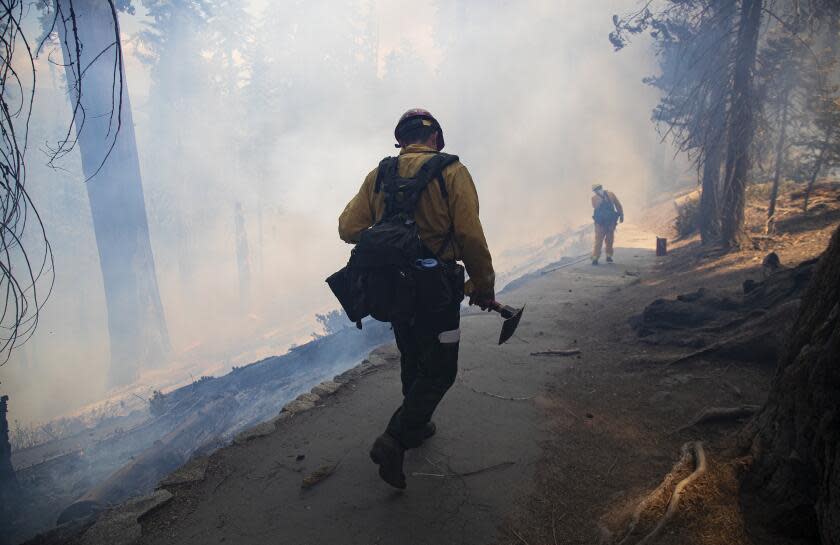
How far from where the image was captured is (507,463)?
303cm

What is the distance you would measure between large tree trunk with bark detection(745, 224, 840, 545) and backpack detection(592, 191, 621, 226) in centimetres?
942

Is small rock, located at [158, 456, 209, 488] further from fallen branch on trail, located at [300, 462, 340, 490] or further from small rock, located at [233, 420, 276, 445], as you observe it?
fallen branch on trail, located at [300, 462, 340, 490]

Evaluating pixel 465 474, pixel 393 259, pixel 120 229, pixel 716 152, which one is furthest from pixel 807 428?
pixel 120 229

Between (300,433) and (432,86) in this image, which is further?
(432,86)

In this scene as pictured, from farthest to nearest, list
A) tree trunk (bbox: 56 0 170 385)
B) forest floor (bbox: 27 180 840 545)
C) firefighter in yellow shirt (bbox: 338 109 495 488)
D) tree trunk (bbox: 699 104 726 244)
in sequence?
tree trunk (bbox: 56 0 170 385), tree trunk (bbox: 699 104 726 244), firefighter in yellow shirt (bbox: 338 109 495 488), forest floor (bbox: 27 180 840 545)

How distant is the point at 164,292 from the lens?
29125 mm

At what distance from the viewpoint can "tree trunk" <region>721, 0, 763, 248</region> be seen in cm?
841

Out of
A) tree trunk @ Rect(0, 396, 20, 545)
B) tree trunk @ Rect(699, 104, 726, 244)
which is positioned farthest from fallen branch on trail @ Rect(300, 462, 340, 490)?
tree trunk @ Rect(699, 104, 726, 244)

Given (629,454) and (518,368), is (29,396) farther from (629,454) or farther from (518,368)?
(629,454)

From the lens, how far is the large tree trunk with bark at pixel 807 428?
159 centimetres

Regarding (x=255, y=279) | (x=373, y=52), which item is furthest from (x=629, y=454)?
(x=373, y=52)

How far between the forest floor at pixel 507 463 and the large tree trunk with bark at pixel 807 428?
16 cm

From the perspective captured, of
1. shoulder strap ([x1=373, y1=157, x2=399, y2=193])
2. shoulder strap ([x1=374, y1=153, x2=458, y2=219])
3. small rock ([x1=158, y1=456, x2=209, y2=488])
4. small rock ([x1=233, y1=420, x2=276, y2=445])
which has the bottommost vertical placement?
small rock ([x1=158, y1=456, x2=209, y2=488])

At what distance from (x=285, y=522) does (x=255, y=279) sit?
31589 millimetres
